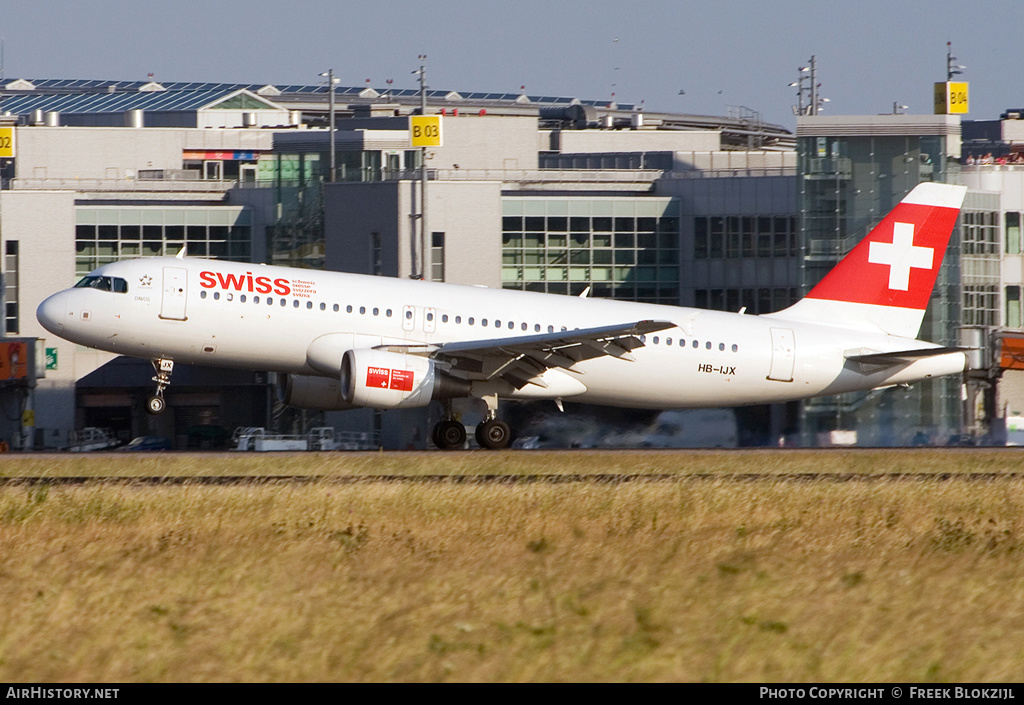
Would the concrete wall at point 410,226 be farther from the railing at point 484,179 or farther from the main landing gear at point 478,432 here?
the main landing gear at point 478,432

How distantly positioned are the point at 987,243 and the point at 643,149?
54610 millimetres

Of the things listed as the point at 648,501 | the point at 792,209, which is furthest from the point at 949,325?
the point at 648,501

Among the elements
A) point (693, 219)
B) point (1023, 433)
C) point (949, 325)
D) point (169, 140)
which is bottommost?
point (1023, 433)

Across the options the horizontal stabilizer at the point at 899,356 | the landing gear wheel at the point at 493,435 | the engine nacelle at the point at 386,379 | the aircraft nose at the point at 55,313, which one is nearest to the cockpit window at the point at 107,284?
the aircraft nose at the point at 55,313

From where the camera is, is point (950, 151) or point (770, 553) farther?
point (950, 151)

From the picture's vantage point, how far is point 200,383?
212 ft

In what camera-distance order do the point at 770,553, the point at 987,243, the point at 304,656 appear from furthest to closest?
1. the point at 987,243
2. the point at 770,553
3. the point at 304,656

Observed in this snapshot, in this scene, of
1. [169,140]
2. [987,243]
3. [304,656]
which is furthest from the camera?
[169,140]

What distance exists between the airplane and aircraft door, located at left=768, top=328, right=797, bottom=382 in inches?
1.8

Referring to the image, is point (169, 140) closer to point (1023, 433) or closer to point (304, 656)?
point (1023, 433)

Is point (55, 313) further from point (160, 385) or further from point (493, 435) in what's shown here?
point (493, 435)

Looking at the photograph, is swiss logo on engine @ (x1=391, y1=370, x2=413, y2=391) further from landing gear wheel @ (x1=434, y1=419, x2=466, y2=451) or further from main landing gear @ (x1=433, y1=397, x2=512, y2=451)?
landing gear wheel @ (x1=434, y1=419, x2=466, y2=451)

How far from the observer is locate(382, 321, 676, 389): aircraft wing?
34.9 metres

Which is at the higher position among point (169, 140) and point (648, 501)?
point (169, 140)
